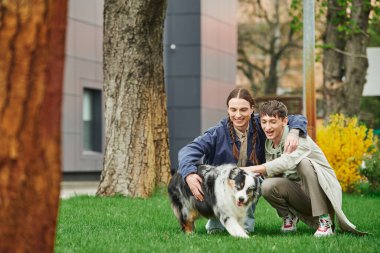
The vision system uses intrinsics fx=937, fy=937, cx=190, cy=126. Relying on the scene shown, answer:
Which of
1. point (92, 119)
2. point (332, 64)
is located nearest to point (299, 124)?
point (332, 64)

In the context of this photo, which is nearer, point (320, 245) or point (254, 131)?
point (320, 245)

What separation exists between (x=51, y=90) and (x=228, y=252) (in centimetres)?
314

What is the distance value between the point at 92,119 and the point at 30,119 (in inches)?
1133

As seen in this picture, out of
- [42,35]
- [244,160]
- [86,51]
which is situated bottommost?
[244,160]

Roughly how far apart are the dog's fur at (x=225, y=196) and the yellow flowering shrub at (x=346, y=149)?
996 centimetres

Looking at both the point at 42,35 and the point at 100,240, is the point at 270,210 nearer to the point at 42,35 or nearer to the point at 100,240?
the point at 100,240

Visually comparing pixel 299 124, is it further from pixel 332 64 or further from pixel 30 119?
pixel 332 64

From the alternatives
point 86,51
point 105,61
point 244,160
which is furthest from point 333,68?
point 244,160

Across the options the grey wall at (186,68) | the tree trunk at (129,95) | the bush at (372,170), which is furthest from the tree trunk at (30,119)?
the grey wall at (186,68)

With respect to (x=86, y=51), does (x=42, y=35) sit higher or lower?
lower

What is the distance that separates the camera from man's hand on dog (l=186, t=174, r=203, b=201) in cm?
884

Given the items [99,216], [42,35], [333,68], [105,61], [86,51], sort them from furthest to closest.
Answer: [86,51] < [333,68] < [105,61] < [99,216] < [42,35]

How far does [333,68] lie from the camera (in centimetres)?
2711

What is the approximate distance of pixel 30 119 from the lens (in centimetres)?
510
